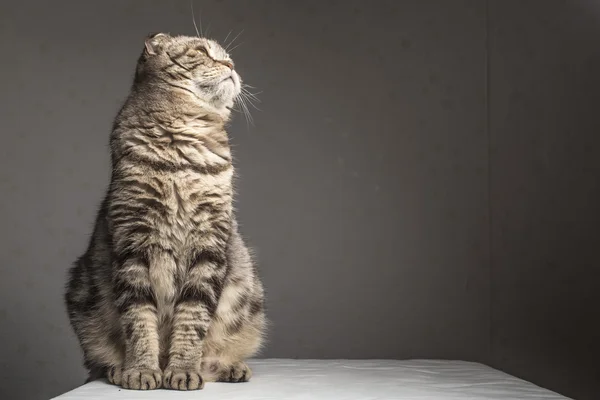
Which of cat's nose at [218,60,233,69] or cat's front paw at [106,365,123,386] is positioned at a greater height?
cat's nose at [218,60,233,69]

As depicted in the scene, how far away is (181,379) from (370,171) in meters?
1.86

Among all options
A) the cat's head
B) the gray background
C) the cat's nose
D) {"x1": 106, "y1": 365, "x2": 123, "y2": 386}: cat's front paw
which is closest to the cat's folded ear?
the cat's head

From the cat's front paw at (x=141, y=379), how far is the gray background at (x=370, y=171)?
5.00ft

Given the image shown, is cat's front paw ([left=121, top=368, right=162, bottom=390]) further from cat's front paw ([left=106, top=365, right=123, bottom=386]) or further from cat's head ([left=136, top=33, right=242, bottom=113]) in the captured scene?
cat's head ([left=136, top=33, right=242, bottom=113])

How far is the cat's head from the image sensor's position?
7.90 ft

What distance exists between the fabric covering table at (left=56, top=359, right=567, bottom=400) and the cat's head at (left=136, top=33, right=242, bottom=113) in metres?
0.87

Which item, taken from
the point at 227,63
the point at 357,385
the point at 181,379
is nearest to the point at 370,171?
the point at 227,63

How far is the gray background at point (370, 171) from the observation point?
3627 millimetres

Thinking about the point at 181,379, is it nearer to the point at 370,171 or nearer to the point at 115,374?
the point at 115,374

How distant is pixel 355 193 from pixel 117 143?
164 cm

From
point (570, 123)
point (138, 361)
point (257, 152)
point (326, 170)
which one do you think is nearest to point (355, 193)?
point (326, 170)

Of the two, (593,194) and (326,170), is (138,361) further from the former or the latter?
(593,194)

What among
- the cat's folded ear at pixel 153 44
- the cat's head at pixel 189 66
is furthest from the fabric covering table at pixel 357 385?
the cat's folded ear at pixel 153 44

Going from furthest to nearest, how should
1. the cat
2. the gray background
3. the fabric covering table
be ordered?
the gray background
the cat
the fabric covering table
